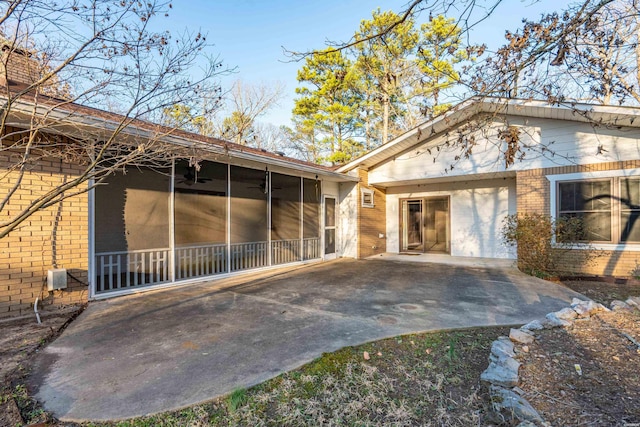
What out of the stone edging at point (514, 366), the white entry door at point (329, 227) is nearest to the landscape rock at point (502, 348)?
the stone edging at point (514, 366)

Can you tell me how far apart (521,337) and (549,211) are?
17.6 ft

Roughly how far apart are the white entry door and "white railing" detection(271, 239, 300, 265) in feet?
4.32

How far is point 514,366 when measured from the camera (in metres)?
2.57

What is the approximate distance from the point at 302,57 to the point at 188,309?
12.3 feet

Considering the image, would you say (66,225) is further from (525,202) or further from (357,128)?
(357,128)

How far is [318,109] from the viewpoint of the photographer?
17469 millimetres

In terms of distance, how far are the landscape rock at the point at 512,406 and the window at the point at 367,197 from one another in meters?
8.05

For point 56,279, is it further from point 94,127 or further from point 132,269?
point 94,127

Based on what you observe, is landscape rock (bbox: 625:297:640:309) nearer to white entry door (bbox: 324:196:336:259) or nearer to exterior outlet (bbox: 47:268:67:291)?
white entry door (bbox: 324:196:336:259)

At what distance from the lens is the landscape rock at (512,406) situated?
1.93 meters

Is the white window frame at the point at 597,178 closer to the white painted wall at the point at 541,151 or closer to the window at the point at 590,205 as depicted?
the window at the point at 590,205

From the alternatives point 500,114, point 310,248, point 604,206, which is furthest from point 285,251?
point 604,206

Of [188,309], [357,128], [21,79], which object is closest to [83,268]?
[188,309]

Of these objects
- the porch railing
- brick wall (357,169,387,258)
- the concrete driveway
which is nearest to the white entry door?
brick wall (357,169,387,258)
